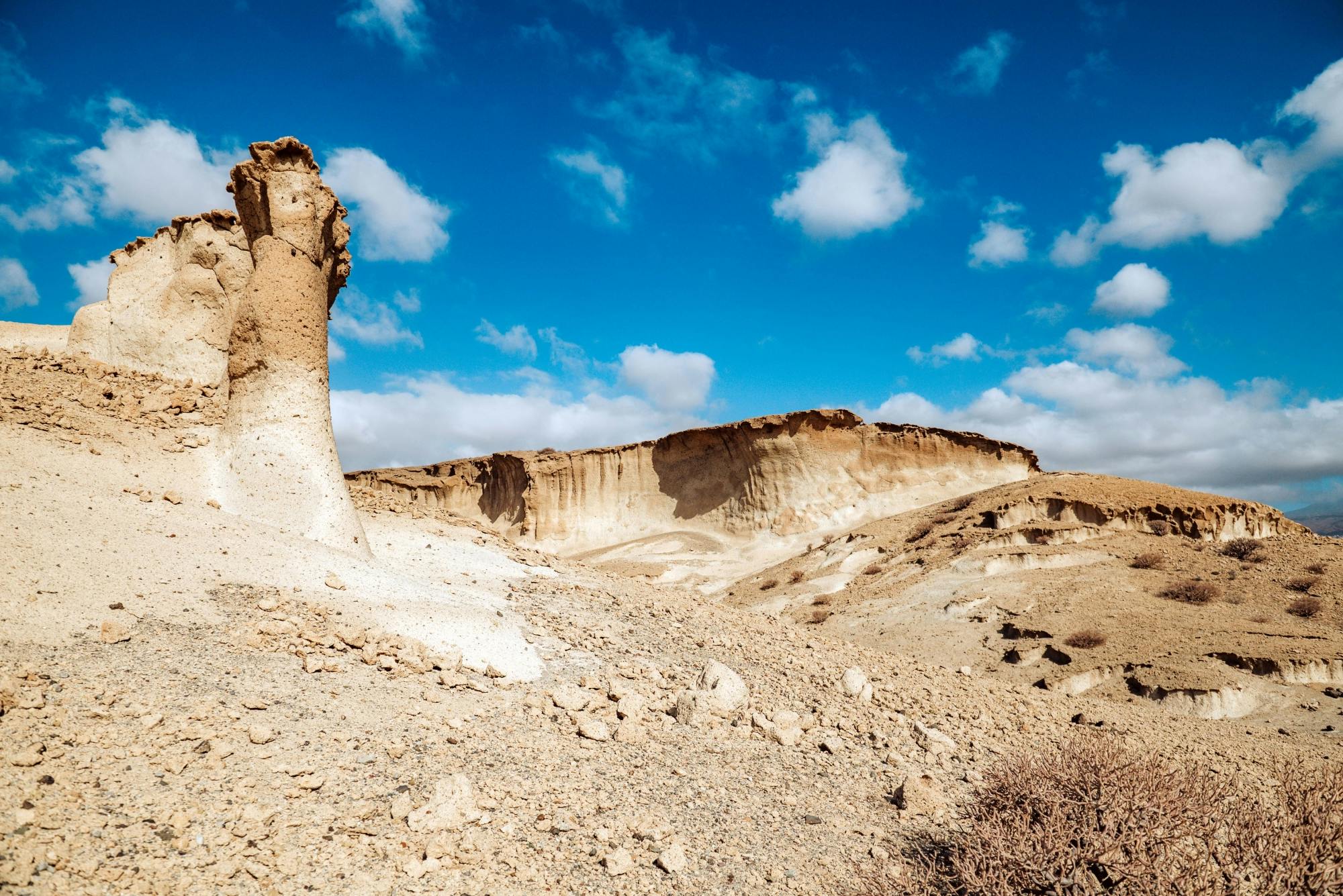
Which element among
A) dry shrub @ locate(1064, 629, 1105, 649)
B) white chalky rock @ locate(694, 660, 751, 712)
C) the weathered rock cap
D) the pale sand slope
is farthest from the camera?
dry shrub @ locate(1064, 629, 1105, 649)

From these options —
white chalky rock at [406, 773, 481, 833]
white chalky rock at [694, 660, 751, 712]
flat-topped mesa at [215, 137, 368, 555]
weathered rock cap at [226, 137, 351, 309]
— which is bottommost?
white chalky rock at [406, 773, 481, 833]

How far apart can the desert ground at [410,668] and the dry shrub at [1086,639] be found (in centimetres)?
3

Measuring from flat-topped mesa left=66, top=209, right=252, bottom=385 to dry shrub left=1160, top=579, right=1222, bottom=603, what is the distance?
15.4m

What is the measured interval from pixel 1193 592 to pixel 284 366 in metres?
14.6

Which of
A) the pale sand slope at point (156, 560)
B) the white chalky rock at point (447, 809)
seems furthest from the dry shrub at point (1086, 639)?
the white chalky rock at point (447, 809)

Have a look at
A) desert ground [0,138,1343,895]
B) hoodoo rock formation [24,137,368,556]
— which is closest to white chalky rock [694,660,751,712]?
desert ground [0,138,1343,895]

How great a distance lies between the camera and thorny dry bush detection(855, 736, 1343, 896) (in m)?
2.66

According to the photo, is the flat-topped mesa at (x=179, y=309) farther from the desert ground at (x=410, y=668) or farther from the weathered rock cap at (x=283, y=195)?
the weathered rock cap at (x=283, y=195)

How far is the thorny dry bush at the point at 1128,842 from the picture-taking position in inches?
105

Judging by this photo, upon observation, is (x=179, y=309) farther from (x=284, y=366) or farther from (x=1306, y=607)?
(x=1306, y=607)

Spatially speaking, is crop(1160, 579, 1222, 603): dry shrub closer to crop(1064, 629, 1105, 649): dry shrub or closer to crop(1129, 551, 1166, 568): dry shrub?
crop(1129, 551, 1166, 568): dry shrub

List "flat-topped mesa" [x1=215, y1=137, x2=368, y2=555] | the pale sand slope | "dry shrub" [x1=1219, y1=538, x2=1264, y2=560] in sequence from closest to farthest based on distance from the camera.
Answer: the pale sand slope, "flat-topped mesa" [x1=215, y1=137, x2=368, y2=555], "dry shrub" [x1=1219, y1=538, x2=1264, y2=560]

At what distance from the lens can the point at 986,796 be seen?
388 centimetres

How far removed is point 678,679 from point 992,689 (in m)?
3.32
